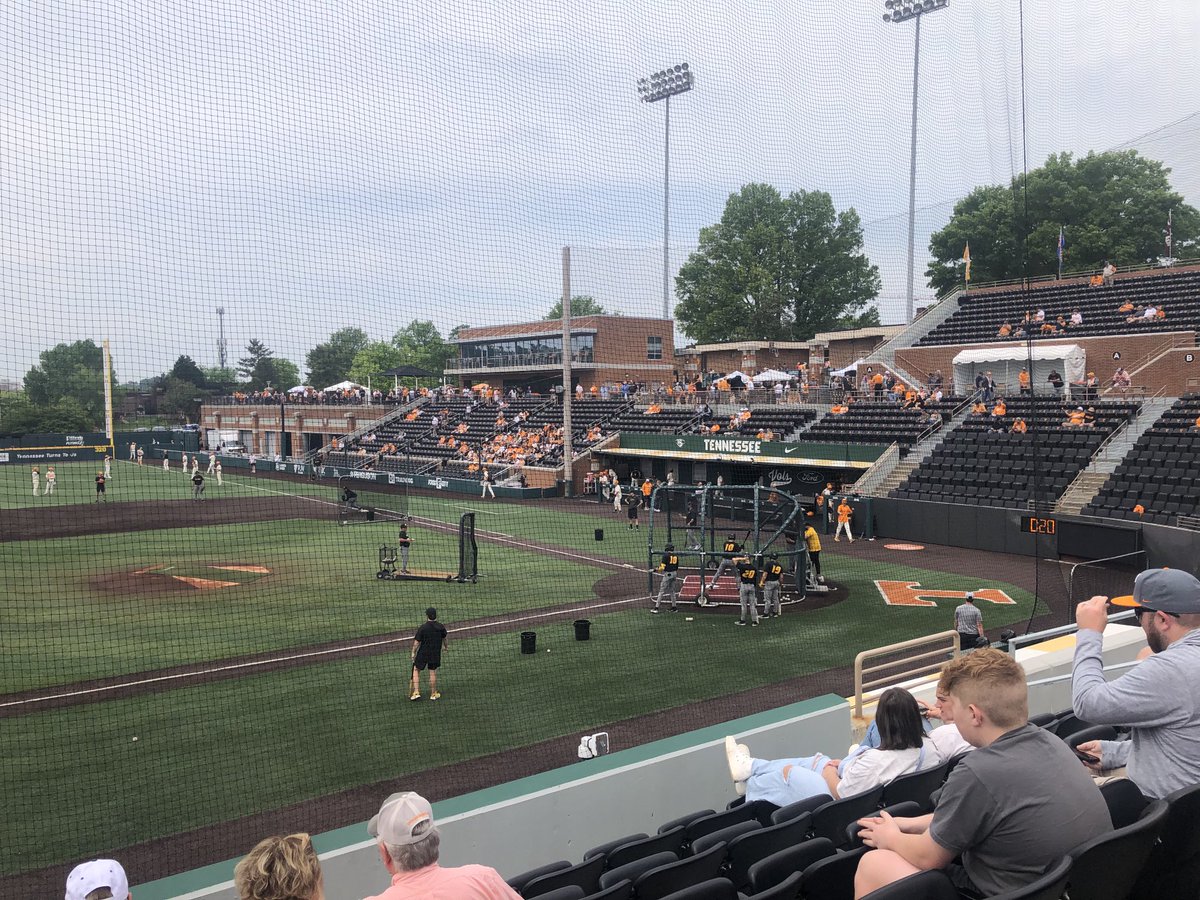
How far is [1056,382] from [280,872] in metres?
27.8

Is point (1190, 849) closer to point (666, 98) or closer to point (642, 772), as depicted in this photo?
point (642, 772)

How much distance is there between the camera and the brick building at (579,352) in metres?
32.4

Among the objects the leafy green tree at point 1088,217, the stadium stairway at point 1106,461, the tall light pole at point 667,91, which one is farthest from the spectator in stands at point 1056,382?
the tall light pole at point 667,91

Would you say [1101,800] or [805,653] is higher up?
[1101,800]

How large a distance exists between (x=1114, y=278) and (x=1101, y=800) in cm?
3394

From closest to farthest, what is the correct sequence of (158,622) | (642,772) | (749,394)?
(642,772) < (158,622) < (749,394)

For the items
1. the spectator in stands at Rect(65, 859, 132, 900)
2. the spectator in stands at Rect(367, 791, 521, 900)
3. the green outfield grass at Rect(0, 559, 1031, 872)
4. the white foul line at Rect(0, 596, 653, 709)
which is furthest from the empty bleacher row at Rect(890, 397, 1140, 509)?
the spectator in stands at Rect(65, 859, 132, 900)

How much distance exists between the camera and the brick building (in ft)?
106

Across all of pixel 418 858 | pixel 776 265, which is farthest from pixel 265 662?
pixel 776 265

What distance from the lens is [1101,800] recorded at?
8.25 feet

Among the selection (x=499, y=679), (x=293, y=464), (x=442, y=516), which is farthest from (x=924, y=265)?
(x=499, y=679)

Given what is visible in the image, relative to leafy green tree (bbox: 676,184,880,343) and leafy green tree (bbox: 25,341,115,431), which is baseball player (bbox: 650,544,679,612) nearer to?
leafy green tree (bbox: 676,184,880,343)

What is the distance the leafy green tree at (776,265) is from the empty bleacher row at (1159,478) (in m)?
8.29

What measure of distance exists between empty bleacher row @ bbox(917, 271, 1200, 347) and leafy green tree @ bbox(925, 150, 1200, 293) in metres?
4.27
